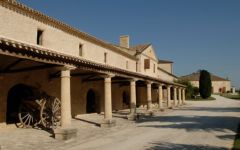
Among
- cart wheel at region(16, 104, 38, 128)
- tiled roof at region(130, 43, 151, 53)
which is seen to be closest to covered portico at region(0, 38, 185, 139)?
cart wheel at region(16, 104, 38, 128)

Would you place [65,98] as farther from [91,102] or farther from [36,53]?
[91,102]

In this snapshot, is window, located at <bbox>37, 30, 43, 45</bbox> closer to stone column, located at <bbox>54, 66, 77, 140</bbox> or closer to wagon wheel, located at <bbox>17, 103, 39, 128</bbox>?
wagon wheel, located at <bbox>17, 103, 39, 128</bbox>

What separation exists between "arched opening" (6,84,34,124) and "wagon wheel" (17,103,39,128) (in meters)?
0.44

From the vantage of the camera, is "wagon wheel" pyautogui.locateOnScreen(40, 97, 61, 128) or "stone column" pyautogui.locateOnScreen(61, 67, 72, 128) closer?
"stone column" pyautogui.locateOnScreen(61, 67, 72, 128)

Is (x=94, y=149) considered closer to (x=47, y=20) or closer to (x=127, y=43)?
(x=47, y=20)

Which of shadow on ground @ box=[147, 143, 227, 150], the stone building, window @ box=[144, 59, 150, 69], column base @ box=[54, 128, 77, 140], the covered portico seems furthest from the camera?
window @ box=[144, 59, 150, 69]

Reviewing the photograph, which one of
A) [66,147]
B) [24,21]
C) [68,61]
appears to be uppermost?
[24,21]

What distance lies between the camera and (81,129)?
55.0 feet

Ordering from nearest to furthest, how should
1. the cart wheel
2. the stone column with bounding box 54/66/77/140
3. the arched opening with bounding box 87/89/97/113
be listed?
1. the stone column with bounding box 54/66/77/140
2. the cart wheel
3. the arched opening with bounding box 87/89/97/113

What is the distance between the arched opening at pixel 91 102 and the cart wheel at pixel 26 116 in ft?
30.9

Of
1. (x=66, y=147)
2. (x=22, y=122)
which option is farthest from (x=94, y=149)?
(x=22, y=122)

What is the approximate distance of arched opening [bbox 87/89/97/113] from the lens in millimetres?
26156

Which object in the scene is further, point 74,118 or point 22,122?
point 74,118

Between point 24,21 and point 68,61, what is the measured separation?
13.6 ft
